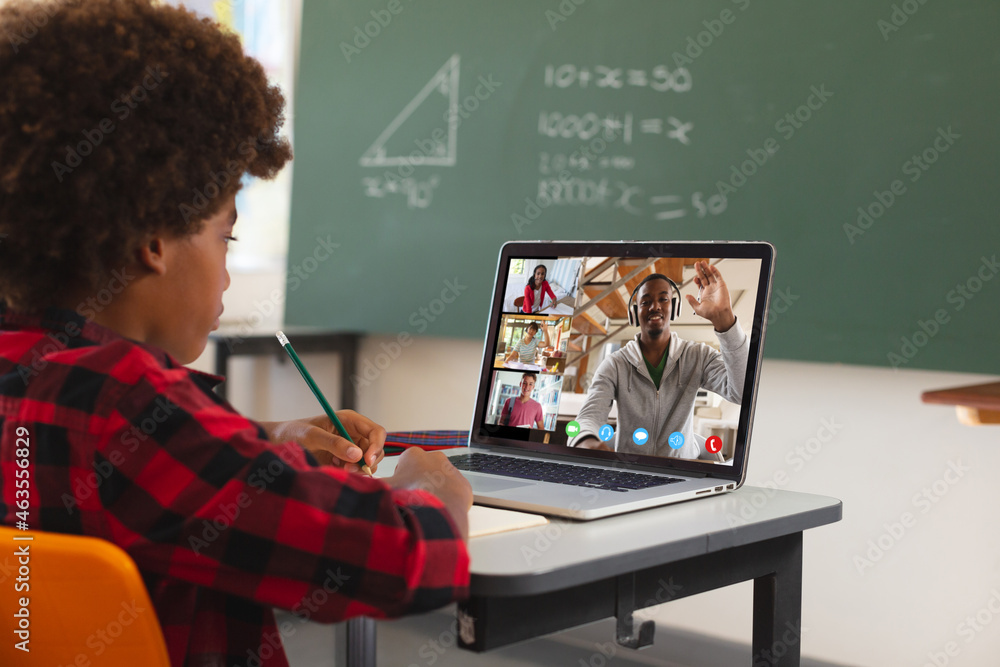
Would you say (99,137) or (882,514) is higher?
(99,137)

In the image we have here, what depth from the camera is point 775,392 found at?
2365 millimetres

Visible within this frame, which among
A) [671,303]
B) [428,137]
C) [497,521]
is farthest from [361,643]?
[428,137]

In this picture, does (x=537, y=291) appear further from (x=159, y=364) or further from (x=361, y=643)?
(x=159, y=364)

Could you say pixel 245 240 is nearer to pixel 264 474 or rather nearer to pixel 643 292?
pixel 643 292

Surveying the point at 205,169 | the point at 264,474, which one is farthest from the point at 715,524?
the point at 205,169

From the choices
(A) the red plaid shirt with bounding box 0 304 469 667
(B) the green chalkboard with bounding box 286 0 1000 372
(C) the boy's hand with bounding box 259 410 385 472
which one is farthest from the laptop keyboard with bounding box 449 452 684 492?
(B) the green chalkboard with bounding box 286 0 1000 372

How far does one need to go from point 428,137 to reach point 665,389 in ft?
6.04

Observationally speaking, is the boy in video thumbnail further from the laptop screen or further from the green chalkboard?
the green chalkboard

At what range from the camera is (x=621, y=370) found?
48.9 inches

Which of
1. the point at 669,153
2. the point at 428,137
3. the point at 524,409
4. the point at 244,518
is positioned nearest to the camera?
the point at 244,518

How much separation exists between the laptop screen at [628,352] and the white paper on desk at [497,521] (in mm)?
311

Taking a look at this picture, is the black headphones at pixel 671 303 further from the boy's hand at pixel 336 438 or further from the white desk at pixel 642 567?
the boy's hand at pixel 336 438

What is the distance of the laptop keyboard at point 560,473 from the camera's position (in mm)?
1082

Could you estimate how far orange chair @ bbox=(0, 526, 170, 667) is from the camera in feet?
2.22
